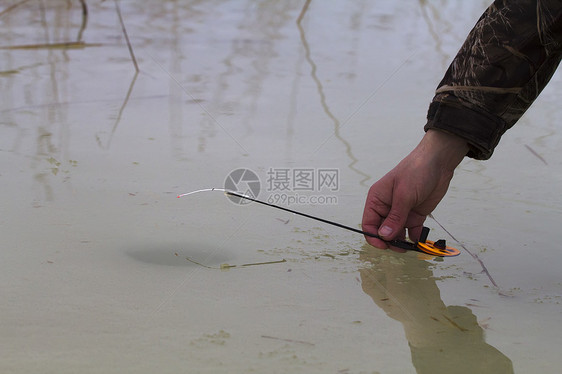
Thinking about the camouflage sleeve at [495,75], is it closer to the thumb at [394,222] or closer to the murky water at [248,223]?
the thumb at [394,222]

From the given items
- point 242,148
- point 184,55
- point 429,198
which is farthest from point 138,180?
point 184,55

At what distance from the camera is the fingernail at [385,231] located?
160 cm

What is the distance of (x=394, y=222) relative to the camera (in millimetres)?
1596

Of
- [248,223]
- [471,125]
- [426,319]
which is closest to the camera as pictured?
[426,319]

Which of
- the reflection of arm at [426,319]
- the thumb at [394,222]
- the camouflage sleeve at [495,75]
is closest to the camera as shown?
the reflection of arm at [426,319]

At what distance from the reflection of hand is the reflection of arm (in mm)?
79

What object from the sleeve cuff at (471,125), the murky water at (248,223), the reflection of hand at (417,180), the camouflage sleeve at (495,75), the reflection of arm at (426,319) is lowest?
the reflection of arm at (426,319)

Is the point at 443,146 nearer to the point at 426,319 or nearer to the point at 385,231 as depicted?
the point at 385,231

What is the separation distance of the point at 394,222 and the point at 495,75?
0.38m

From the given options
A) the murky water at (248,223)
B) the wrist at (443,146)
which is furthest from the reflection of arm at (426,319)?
the wrist at (443,146)

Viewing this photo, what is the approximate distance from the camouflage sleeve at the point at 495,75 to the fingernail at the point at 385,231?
24 centimetres

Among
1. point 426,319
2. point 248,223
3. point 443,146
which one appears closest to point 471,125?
point 443,146

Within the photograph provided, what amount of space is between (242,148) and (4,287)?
103 cm

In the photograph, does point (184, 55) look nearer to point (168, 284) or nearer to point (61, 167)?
point (61, 167)
